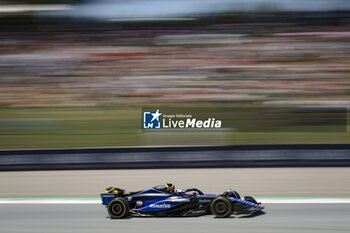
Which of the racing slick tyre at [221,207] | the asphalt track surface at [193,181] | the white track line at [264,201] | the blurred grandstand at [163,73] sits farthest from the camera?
the blurred grandstand at [163,73]

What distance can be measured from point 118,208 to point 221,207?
129 centimetres

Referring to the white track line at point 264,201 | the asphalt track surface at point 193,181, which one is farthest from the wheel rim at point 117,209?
the asphalt track surface at point 193,181

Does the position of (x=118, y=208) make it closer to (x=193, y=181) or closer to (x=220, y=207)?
Answer: (x=220, y=207)

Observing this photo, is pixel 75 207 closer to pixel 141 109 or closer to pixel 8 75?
pixel 141 109

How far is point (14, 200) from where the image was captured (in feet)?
21.9

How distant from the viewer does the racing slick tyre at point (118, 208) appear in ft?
16.9

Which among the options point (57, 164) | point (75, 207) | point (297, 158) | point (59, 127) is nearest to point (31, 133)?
point (59, 127)

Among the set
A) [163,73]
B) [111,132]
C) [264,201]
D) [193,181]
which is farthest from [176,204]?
[163,73]

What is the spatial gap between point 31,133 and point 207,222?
8.74m

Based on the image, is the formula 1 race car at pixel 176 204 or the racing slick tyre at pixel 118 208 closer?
the formula 1 race car at pixel 176 204

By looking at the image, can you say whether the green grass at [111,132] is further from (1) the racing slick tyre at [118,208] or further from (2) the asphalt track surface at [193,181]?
(1) the racing slick tyre at [118,208]

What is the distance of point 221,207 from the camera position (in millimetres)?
4953

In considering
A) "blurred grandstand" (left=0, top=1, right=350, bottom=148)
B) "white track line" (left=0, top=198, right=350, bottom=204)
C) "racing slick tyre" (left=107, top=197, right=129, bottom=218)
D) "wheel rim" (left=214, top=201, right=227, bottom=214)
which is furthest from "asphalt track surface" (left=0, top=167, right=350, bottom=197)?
"blurred grandstand" (left=0, top=1, right=350, bottom=148)

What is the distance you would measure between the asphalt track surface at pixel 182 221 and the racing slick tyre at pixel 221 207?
7 cm
